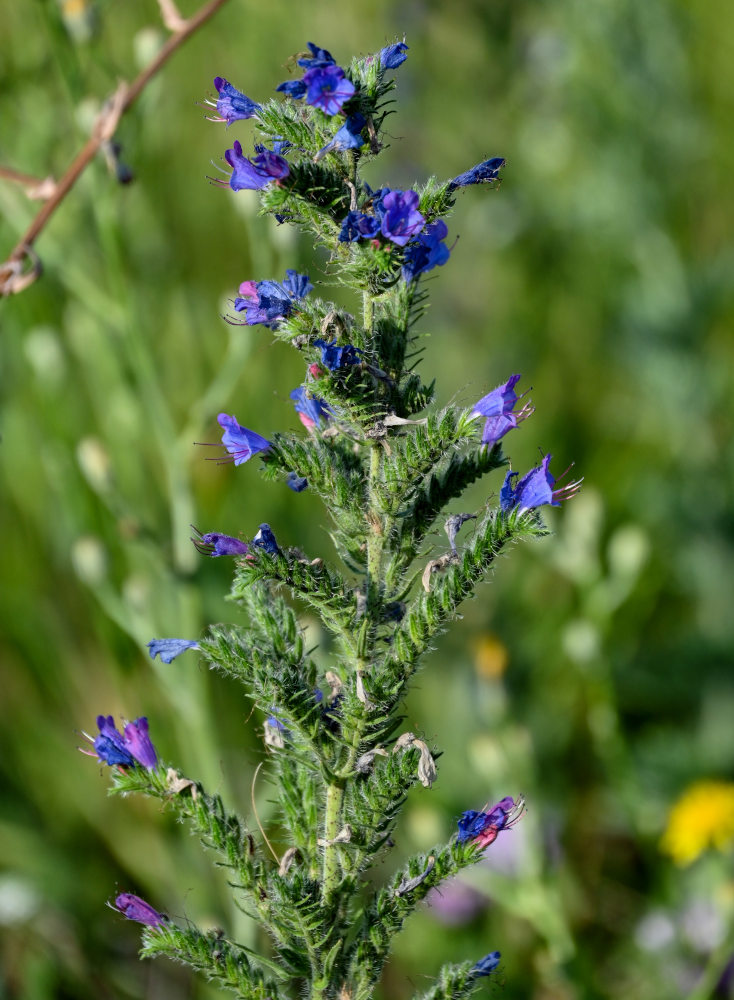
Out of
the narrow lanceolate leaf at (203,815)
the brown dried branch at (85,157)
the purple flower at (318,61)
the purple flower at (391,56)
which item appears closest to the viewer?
the purple flower at (318,61)

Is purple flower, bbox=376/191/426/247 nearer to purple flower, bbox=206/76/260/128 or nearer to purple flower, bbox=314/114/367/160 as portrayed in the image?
purple flower, bbox=314/114/367/160

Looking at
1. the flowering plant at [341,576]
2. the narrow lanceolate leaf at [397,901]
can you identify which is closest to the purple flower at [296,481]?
the flowering plant at [341,576]

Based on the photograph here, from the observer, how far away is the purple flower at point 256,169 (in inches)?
47.7

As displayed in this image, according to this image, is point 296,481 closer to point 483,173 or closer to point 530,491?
point 530,491

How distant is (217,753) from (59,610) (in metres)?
1.30

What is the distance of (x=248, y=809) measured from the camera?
3.01 metres

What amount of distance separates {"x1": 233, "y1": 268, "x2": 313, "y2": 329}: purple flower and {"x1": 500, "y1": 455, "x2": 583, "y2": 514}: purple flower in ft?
1.27

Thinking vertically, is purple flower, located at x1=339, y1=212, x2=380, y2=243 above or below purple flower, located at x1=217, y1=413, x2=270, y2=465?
above

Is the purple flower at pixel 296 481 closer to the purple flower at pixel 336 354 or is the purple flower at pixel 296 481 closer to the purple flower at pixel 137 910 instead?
the purple flower at pixel 336 354

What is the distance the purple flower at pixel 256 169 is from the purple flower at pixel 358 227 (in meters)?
0.10

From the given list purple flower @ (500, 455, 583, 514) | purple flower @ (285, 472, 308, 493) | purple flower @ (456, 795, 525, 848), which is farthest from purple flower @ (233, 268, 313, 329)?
purple flower @ (456, 795, 525, 848)

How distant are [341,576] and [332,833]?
38 centimetres

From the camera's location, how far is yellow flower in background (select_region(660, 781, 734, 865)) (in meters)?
2.69

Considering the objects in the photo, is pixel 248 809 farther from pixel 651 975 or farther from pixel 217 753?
pixel 651 975
